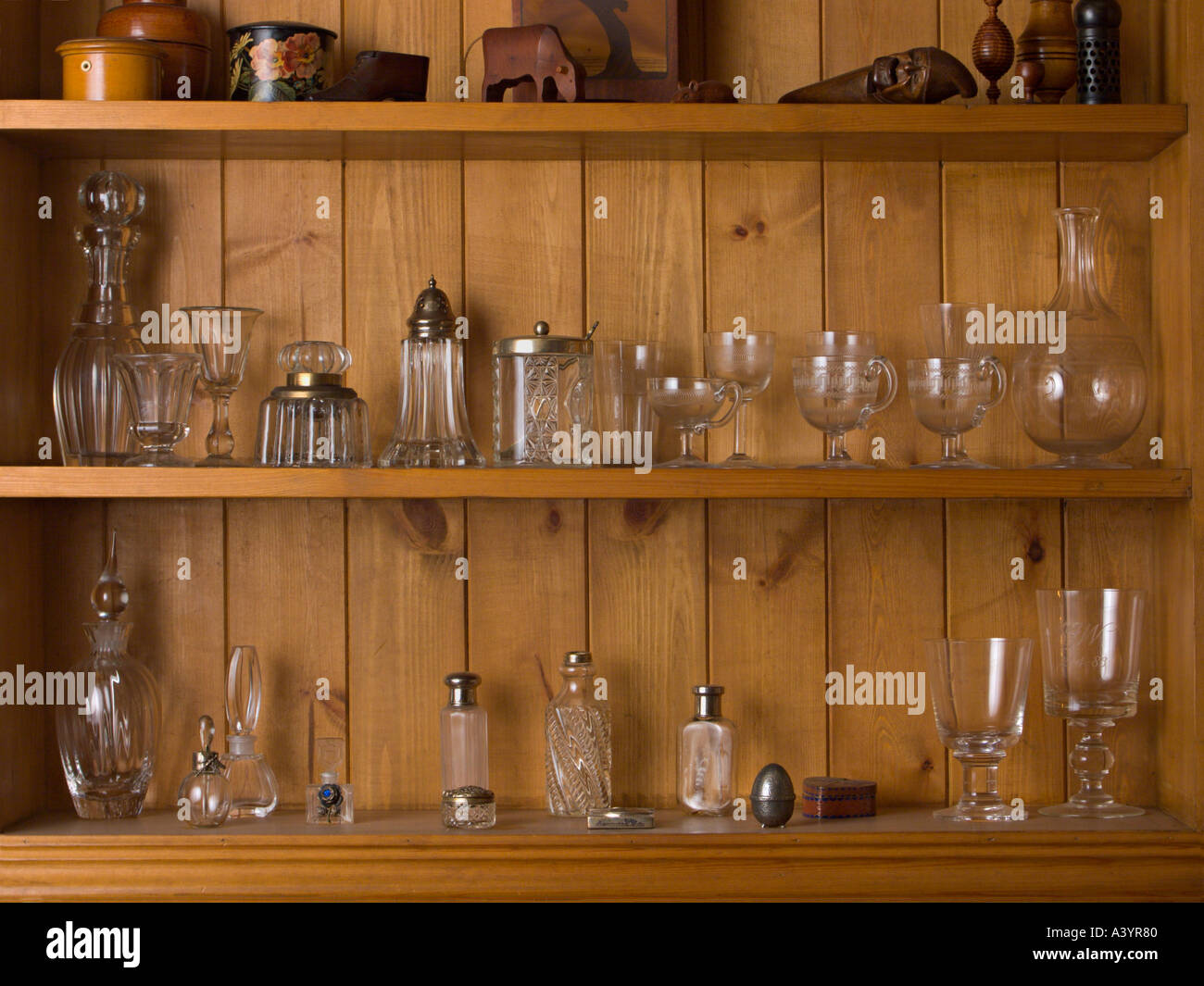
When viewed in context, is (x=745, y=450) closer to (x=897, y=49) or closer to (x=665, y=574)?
(x=665, y=574)

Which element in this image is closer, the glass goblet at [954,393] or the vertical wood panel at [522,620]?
the glass goblet at [954,393]

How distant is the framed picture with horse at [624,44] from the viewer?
Answer: 56.5 inches

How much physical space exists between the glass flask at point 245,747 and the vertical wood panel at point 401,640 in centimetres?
11

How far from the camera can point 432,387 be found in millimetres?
1468

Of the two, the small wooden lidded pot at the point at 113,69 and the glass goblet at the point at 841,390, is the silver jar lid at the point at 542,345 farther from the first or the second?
the small wooden lidded pot at the point at 113,69

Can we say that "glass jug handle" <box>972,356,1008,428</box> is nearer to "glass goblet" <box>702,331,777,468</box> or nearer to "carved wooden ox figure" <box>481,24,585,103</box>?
"glass goblet" <box>702,331,777,468</box>

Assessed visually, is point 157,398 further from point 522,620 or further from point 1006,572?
point 1006,572

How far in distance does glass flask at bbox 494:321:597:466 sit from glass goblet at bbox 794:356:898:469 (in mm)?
246

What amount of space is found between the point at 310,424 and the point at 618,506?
38 centimetres

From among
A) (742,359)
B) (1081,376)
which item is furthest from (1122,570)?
(742,359)

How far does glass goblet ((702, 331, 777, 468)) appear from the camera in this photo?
1434 mm

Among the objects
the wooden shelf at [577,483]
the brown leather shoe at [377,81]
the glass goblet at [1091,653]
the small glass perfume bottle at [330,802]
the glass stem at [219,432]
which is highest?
the brown leather shoe at [377,81]

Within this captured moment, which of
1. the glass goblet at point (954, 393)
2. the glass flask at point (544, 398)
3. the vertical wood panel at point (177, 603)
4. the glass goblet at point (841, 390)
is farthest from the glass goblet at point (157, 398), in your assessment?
the glass goblet at point (954, 393)

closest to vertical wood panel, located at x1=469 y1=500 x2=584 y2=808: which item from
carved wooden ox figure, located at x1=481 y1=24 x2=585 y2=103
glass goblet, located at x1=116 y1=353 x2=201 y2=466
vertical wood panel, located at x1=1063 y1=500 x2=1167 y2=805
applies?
glass goblet, located at x1=116 y1=353 x2=201 y2=466
